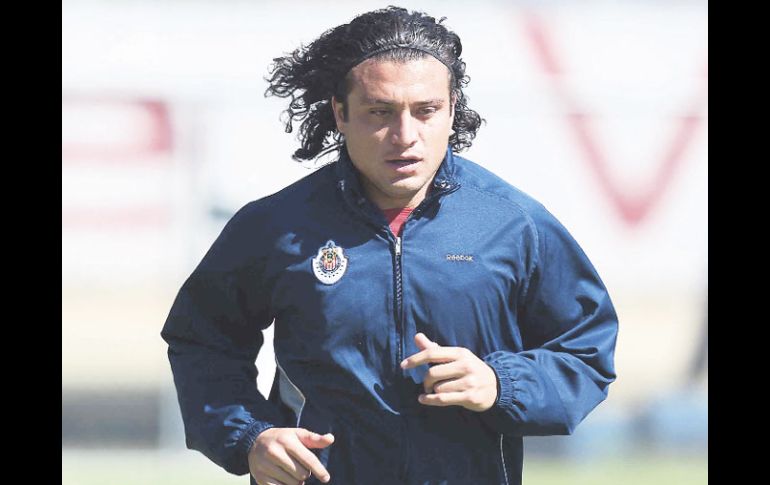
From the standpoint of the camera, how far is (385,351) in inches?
78.3

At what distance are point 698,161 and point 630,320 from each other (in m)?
0.73

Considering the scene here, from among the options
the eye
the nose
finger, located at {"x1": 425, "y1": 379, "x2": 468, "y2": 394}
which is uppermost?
the eye

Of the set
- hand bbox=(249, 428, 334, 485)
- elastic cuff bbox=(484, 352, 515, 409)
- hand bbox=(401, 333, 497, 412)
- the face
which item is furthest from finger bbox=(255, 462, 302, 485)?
the face

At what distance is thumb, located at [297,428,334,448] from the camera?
1941mm

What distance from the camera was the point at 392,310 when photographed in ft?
6.52

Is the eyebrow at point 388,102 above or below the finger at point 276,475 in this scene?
above

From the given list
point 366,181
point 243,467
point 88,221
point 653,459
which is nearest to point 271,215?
point 366,181

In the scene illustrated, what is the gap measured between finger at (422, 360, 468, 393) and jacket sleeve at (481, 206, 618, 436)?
0.28 ft

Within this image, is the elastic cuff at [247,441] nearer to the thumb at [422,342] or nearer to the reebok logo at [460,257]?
the thumb at [422,342]

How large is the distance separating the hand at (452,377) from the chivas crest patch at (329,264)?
0.19m

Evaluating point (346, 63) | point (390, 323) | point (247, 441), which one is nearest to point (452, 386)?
point (390, 323)

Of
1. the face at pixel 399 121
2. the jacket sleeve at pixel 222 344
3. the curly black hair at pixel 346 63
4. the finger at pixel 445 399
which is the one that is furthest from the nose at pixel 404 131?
the finger at pixel 445 399

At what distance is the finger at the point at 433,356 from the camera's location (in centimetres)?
188

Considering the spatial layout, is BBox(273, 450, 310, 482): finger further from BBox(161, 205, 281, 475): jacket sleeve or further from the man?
BBox(161, 205, 281, 475): jacket sleeve
